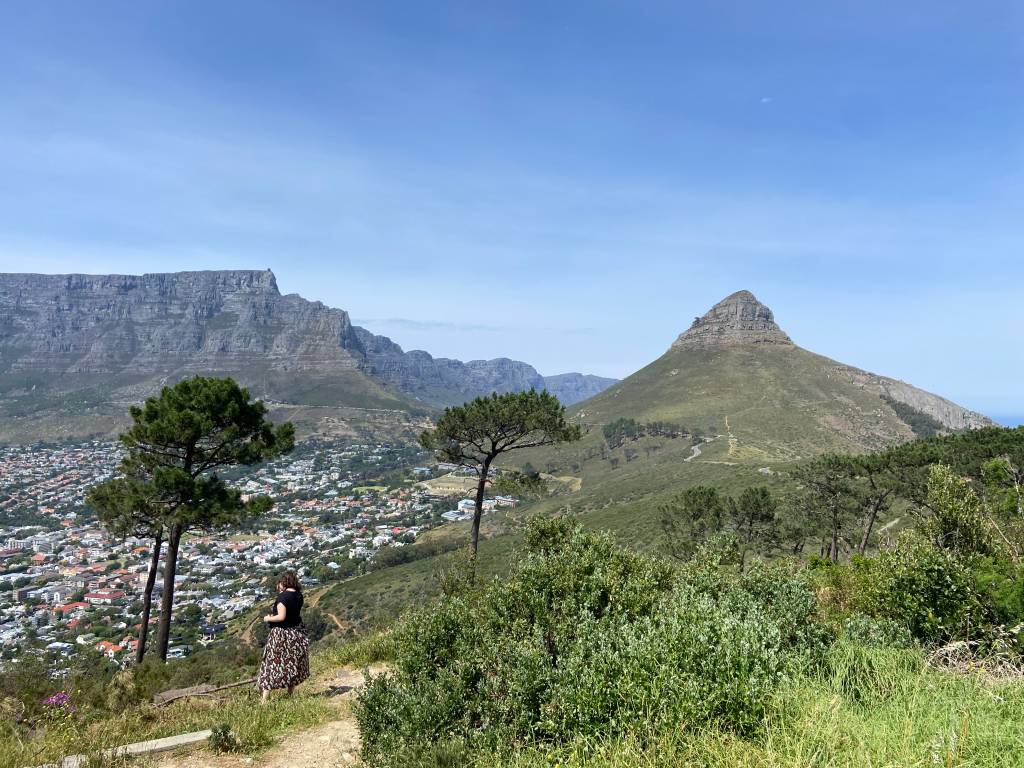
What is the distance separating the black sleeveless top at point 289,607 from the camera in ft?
31.7

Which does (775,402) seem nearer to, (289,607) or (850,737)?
(289,607)

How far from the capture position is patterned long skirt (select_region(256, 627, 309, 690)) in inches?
380

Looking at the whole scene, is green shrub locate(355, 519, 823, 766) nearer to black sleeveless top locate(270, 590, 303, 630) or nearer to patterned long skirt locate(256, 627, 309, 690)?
black sleeveless top locate(270, 590, 303, 630)

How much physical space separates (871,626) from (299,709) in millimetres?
9314

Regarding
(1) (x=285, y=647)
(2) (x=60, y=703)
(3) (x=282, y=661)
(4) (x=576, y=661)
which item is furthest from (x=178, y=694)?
(4) (x=576, y=661)

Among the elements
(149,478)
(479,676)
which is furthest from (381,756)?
(149,478)

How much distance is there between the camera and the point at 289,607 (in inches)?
382

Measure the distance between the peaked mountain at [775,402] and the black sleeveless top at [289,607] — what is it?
99.1 meters

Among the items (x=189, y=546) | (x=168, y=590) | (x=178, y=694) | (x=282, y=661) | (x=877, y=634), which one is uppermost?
(x=877, y=634)

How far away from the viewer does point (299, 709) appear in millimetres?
8945

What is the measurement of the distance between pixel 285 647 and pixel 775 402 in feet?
488

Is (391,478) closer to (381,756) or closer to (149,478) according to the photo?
(149,478)

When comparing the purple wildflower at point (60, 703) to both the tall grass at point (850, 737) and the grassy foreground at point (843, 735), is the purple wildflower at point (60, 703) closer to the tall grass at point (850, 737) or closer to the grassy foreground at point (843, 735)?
the grassy foreground at point (843, 735)

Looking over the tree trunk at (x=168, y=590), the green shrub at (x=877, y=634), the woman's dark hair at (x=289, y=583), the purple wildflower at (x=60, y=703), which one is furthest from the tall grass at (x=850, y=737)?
the tree trunk at (x=168, y=590)
